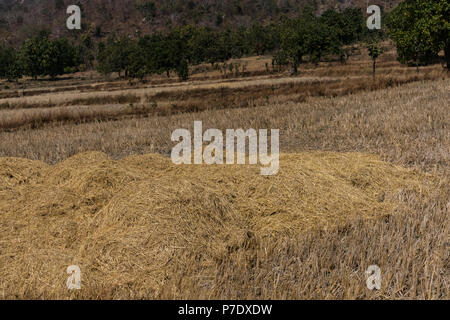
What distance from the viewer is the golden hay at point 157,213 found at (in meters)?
4.38

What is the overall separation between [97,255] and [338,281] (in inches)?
112

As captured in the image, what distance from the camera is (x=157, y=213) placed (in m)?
5.06

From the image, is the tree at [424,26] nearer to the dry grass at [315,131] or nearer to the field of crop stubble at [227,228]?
the dry grass at [315,131]

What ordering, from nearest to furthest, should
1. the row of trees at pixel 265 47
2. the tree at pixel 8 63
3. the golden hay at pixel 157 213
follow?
the golden hay at pixel 157 213 < the row of trees at pixel 265 47 < the tree at pixel 8 63

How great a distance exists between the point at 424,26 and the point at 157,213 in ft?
112

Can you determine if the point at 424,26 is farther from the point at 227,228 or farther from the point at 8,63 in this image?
the point at 8,63
